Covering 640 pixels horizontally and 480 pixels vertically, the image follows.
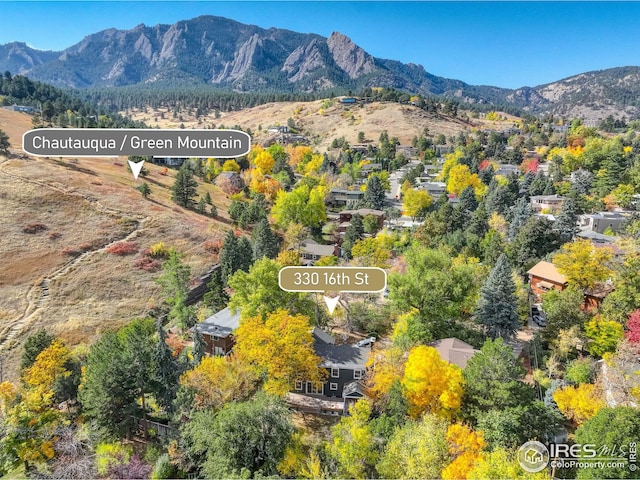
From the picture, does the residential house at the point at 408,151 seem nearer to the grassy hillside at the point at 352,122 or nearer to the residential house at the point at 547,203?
the grassy hillside at the point at 352,122

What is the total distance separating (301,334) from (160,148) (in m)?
16.0

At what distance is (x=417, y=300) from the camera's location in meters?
33.5

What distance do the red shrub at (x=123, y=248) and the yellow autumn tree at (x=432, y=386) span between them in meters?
44.6

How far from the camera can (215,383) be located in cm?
2567

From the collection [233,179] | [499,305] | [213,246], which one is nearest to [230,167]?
[233,179]

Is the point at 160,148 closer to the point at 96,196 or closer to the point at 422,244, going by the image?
the point at 422,244

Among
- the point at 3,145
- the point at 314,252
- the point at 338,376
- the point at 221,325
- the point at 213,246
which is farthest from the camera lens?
the point at 3,145

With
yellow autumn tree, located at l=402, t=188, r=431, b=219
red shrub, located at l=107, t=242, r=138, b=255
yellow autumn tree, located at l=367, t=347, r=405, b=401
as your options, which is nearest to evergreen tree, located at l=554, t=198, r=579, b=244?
yellow autumn tree, located at l=402, t=188, r=431, b=219

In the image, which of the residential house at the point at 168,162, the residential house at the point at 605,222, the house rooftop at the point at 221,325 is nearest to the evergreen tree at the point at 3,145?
the residential house at the point at 168,162

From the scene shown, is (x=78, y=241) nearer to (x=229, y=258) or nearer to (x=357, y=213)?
(x=229, y=258)

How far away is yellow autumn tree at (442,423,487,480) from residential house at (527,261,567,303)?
24.6 meters

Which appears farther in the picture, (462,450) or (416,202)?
(416,202)

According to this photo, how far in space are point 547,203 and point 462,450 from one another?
5822 cm

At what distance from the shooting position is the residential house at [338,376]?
28.5m
